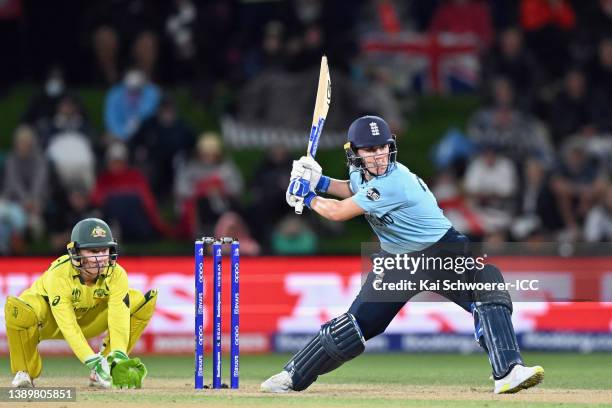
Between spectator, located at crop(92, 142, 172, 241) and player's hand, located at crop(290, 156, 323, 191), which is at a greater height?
spectator, located at crop(92, 142, 172, 241)

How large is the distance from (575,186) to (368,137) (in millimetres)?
7250

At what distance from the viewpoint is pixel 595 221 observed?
15227mm

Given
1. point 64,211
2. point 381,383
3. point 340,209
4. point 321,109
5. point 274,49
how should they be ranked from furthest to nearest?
point 274,49 < point 64,211 < point 381,383 < point 321,109 < point 340,209

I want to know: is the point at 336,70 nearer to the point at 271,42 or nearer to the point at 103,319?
the point at 271,42

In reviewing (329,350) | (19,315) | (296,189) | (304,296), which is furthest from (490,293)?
(304,296)

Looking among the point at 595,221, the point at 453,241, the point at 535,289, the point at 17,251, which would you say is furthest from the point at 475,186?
the point at 453,241

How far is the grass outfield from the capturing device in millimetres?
8688

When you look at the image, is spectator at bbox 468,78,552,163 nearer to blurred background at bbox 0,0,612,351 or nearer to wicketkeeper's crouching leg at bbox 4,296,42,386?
blurred background at bbox 0,0,612,351

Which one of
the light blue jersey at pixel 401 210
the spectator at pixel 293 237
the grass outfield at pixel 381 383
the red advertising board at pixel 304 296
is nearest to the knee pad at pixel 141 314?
the grass outfield at pixel 381 383

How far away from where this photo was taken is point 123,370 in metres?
9.25

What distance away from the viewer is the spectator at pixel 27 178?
15.8m

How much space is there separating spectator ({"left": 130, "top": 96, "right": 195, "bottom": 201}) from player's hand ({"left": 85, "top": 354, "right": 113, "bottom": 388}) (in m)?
7.25

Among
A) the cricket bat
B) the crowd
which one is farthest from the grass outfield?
the crowd

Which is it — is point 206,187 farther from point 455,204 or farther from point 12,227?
point 455,204
